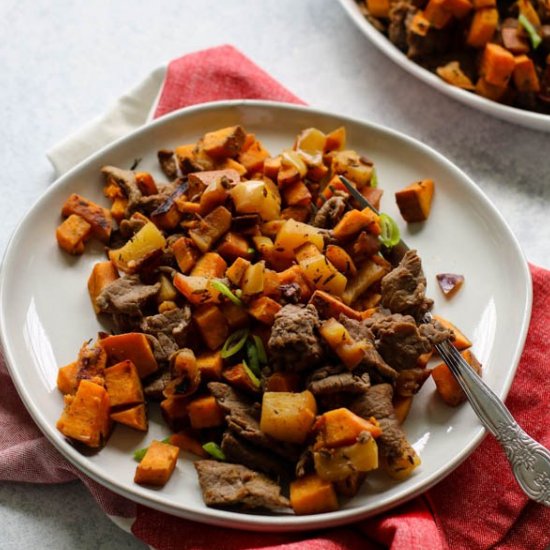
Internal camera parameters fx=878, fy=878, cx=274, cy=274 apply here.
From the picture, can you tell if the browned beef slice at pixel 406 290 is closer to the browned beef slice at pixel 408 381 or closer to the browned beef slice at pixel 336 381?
the browned beef slice at pixel 408 381

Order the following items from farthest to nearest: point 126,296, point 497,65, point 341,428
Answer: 1. point 497,65
2. point 126,296
3. point 341,428

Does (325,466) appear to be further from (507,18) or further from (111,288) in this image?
(507,18)

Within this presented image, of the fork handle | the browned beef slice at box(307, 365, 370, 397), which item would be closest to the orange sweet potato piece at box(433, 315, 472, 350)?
the fork handle

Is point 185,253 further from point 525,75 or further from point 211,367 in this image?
point 525,75

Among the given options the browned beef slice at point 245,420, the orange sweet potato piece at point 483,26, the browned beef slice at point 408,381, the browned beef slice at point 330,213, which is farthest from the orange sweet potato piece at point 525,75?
the browned beef slice at point 245,420

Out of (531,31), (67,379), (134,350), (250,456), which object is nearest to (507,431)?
(250,456)

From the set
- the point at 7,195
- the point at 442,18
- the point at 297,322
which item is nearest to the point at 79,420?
the point at 297,322

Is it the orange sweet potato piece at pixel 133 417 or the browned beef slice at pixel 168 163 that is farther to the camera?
the browned beef slice at pixel 168 163
